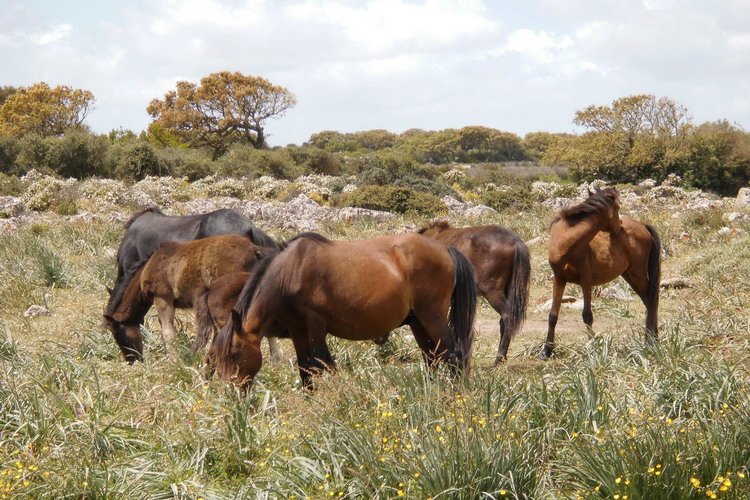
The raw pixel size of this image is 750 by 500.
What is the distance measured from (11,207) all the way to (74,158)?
13.7m

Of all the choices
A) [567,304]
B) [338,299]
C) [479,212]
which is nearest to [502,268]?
[567,304]

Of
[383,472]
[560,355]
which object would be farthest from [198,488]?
[560,355]

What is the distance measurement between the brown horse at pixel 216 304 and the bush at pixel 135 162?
2977cm

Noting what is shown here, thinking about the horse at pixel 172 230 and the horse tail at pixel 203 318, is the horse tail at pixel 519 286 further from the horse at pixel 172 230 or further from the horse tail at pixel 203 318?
the horse tail at pixel 203 318

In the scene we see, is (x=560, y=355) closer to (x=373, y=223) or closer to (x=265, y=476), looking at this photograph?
(x=265, y=476)

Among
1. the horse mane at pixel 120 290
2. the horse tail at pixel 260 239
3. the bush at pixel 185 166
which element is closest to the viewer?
the horse mane at pixel 120 290

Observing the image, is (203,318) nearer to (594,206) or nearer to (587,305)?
(587,305)

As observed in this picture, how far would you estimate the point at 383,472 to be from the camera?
Answer: 5168 millimetres

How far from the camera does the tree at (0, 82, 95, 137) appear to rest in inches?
2192

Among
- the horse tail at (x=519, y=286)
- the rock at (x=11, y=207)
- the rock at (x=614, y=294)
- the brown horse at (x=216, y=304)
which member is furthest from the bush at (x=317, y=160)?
the brown horse at (x=216, y=304)

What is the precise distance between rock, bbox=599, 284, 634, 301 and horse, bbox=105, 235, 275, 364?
20.2 ft

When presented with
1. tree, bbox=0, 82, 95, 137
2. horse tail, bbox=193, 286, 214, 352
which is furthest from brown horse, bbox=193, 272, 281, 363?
tree, bbox=0, 82, 95, 137

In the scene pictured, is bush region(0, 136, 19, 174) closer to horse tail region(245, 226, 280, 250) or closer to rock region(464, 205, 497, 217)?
rock region(464, 205, 497, 217)

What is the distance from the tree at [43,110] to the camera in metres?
55.7
